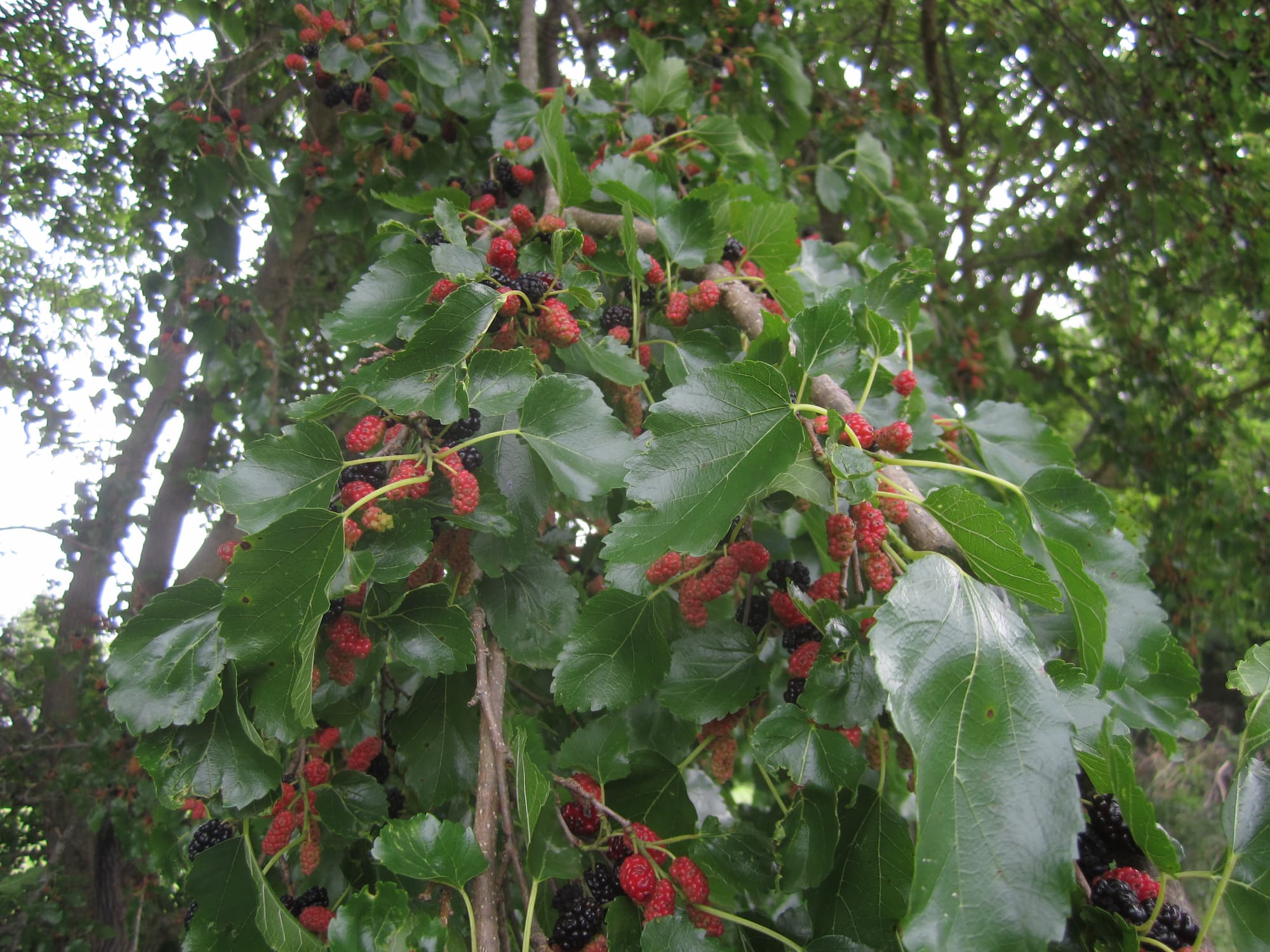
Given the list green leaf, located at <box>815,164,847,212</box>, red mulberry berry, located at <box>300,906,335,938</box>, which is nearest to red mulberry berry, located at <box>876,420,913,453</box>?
red mulberry berry, located at <box>300,906,335,938</box>

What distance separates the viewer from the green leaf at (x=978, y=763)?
517 mm

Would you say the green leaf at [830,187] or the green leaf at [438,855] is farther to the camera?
the green leaf at [830,187]

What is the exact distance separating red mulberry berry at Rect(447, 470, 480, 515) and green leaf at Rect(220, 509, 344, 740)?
0.39 ft

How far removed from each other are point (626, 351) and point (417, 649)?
0.44 meters

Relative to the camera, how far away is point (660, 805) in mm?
911

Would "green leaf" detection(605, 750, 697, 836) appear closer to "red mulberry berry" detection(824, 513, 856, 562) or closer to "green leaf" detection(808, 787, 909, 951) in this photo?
"green leaf" detection(808, 787, 909, 951)

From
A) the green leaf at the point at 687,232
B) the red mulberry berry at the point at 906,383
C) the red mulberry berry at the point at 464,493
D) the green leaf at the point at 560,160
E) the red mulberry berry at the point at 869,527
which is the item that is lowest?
the red mulberry berry at the point at 869,527

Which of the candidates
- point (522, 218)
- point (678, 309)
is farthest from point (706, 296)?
point (522, 218)

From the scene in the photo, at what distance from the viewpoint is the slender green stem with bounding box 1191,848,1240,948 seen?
Answer: 550 millimetres

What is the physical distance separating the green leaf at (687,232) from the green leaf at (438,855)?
0.72m

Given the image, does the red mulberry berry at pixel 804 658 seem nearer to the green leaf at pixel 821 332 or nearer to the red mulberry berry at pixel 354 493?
the green leaf at pixel 821 332

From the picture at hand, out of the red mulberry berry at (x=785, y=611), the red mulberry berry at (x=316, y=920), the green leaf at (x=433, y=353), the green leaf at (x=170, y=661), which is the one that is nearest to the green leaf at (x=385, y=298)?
the green leaf at (x=433, y=353)

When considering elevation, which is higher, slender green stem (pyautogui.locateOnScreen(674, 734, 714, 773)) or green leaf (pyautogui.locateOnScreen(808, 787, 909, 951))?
slender green stem (pyautogui.locateOnScreen(674, 734, 714, 773))

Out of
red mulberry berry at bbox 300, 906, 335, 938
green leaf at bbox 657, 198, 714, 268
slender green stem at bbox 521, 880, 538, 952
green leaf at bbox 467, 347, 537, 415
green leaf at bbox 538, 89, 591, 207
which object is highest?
green leaf at bbox 538, 89, 591, 207
